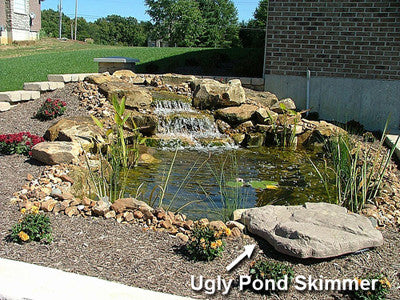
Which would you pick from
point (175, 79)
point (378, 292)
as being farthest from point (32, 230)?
point (175, 79)

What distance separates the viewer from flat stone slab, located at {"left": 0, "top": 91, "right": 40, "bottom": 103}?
25.0ft

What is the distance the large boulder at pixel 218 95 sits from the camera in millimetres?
8547

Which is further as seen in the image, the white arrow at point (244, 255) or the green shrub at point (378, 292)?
the white arrow at point (244, 255)

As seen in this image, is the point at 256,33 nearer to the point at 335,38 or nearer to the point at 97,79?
the point at 335,38

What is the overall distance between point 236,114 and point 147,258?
18.3ft

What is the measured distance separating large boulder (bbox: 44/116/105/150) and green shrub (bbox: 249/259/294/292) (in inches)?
151

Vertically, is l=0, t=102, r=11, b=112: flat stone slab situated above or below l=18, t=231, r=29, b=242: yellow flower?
above

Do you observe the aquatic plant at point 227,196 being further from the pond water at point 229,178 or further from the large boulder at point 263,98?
the large boulder at point 263,98

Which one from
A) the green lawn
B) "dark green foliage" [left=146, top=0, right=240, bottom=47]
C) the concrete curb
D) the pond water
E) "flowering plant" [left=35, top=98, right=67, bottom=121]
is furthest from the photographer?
"dark green foliage" [left=146, top=0, right=240, bottom=47]

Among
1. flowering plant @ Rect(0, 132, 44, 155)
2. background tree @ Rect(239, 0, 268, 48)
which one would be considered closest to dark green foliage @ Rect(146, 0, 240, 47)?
Result: background tree @ Rect(239, 0, 268, 48)

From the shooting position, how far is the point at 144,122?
24.7 ft

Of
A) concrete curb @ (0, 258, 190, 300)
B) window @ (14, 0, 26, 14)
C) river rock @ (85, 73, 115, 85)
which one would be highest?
window @ (14, 0, 26, 14)

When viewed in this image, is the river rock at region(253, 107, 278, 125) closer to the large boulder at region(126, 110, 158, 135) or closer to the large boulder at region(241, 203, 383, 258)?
the large boulder at region(126, 110, 158, 135)

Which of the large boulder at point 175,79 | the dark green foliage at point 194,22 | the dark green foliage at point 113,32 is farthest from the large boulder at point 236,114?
the dark green foliage at point 113,32
